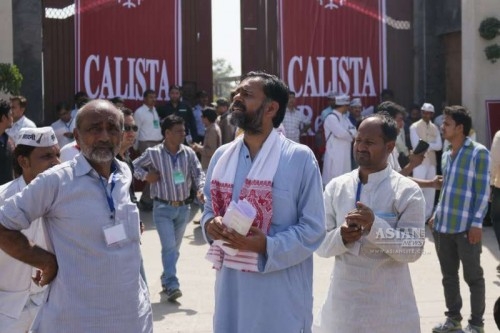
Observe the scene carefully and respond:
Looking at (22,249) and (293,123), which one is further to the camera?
(293,123)

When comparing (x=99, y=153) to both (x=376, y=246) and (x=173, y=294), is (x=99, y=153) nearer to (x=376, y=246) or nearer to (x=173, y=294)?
(x=376, y=246)

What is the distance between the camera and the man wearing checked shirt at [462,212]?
6355 millimetres

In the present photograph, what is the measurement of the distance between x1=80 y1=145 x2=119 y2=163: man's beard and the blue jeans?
4053mm

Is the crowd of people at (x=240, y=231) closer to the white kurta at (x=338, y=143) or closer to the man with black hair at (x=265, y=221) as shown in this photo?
the man with black hair at (x=265, y=221)

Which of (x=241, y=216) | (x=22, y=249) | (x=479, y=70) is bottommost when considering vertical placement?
(x=22, y=249)

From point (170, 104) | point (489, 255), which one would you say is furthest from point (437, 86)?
point (489, 255)

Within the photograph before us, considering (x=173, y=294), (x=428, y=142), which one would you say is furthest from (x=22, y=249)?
(x=428, y=142)

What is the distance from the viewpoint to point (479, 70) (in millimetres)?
13031

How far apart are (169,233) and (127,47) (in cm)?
665

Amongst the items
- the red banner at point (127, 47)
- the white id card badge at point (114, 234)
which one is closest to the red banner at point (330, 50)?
the red banner at point (127, 47)

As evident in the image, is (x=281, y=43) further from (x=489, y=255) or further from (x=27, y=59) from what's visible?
(x=489, y=255)

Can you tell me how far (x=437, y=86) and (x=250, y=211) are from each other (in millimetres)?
13440

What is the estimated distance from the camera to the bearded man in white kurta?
4.23 meters

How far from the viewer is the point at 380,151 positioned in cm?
442
